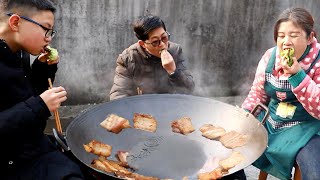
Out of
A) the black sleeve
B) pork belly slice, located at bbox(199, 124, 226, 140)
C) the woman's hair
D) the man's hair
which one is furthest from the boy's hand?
the woman's hair

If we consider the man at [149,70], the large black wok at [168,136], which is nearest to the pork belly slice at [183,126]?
the large black wok at [168,136]

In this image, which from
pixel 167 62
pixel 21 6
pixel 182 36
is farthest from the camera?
pixel 182 36

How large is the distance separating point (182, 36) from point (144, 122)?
128 inches

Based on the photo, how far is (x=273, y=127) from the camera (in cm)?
413

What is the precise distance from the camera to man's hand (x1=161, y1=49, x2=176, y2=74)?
14.7ft

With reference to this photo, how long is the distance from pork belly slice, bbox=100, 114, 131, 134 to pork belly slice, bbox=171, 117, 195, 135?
1.52ft

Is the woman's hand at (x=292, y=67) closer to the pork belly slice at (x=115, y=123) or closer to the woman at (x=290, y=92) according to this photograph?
the woman at (x=290, y=92)

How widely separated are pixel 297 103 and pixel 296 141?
0.38 meters

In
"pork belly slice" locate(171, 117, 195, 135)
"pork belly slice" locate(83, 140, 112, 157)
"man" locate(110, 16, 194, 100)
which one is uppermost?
"man" locate(110, 16, 194, 100)

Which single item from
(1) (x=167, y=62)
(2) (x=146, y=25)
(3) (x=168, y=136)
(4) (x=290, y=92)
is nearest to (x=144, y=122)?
(3) (x=168, y=136)

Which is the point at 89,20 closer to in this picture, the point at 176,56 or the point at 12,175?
the point at 176,56

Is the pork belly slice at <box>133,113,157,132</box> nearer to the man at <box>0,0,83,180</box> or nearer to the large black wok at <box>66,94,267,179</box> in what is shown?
the large black wok at <box>66,94,267,179</box>

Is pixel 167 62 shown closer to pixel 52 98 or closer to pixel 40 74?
pixel 40 74

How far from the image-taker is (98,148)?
3488 mm
